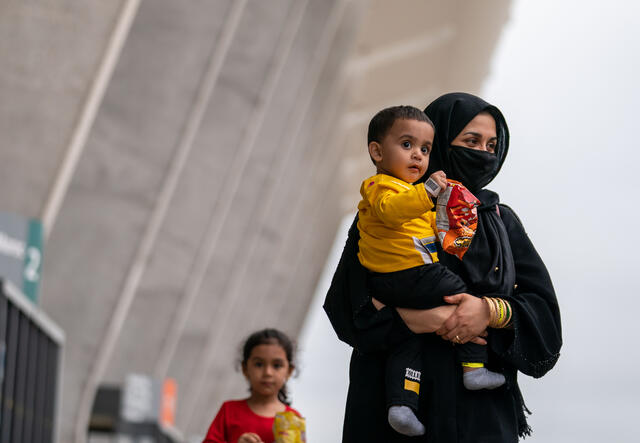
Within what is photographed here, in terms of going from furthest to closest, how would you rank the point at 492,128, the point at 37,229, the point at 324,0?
the point at 324,0, the point at 37,229, the point at 492,128

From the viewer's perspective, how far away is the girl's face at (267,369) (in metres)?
4.65

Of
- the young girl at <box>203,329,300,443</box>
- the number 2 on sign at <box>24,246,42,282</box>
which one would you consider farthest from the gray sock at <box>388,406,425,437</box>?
the number 2 on sign at <box>24,246,42,282</box>

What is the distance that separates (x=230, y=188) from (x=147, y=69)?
12.3 ft

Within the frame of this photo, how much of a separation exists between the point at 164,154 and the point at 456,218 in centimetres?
986

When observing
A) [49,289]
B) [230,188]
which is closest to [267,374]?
[49,289]

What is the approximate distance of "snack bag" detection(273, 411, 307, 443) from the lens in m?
4.25

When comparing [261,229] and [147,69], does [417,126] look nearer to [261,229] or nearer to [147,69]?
[147,69]

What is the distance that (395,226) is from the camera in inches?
116

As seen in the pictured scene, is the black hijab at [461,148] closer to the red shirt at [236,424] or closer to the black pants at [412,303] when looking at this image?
the black pants at [412,303]

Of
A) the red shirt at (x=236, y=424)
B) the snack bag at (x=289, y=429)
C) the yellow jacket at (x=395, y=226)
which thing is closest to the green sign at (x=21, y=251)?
the red shirt at (x=236, y=424)

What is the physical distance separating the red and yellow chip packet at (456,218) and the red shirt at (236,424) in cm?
169

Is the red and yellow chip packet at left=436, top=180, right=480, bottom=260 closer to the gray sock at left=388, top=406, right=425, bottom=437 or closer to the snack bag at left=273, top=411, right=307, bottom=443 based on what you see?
the gray sock at left=388, top=406, right=425, bottom=437

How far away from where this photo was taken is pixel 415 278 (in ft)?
9.62

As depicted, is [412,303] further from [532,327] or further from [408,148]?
[408,148]
